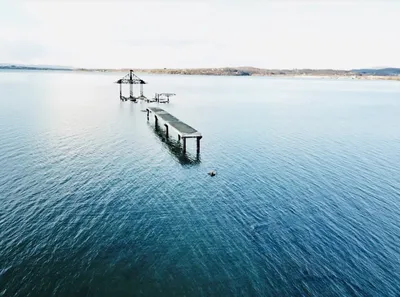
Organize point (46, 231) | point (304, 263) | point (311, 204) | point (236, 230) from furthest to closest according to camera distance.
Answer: point (311, 204) < point (236, 230) < point (46, 231) < point (304, 263)

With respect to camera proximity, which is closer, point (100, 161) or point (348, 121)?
point (100, 161)

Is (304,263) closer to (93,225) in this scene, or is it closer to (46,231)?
(93,225)

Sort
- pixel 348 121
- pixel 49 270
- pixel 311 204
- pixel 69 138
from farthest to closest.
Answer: pixel 348 121 < pixel 69 138 < pixel 311 204 < pixel 49 270

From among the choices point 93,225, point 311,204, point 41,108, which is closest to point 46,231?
point 93,225

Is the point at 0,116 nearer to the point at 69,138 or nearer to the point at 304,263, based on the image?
the point at 69,138

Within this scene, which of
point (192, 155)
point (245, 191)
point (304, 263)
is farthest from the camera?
point (192, 155)

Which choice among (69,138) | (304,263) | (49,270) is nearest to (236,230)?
(304,263)
